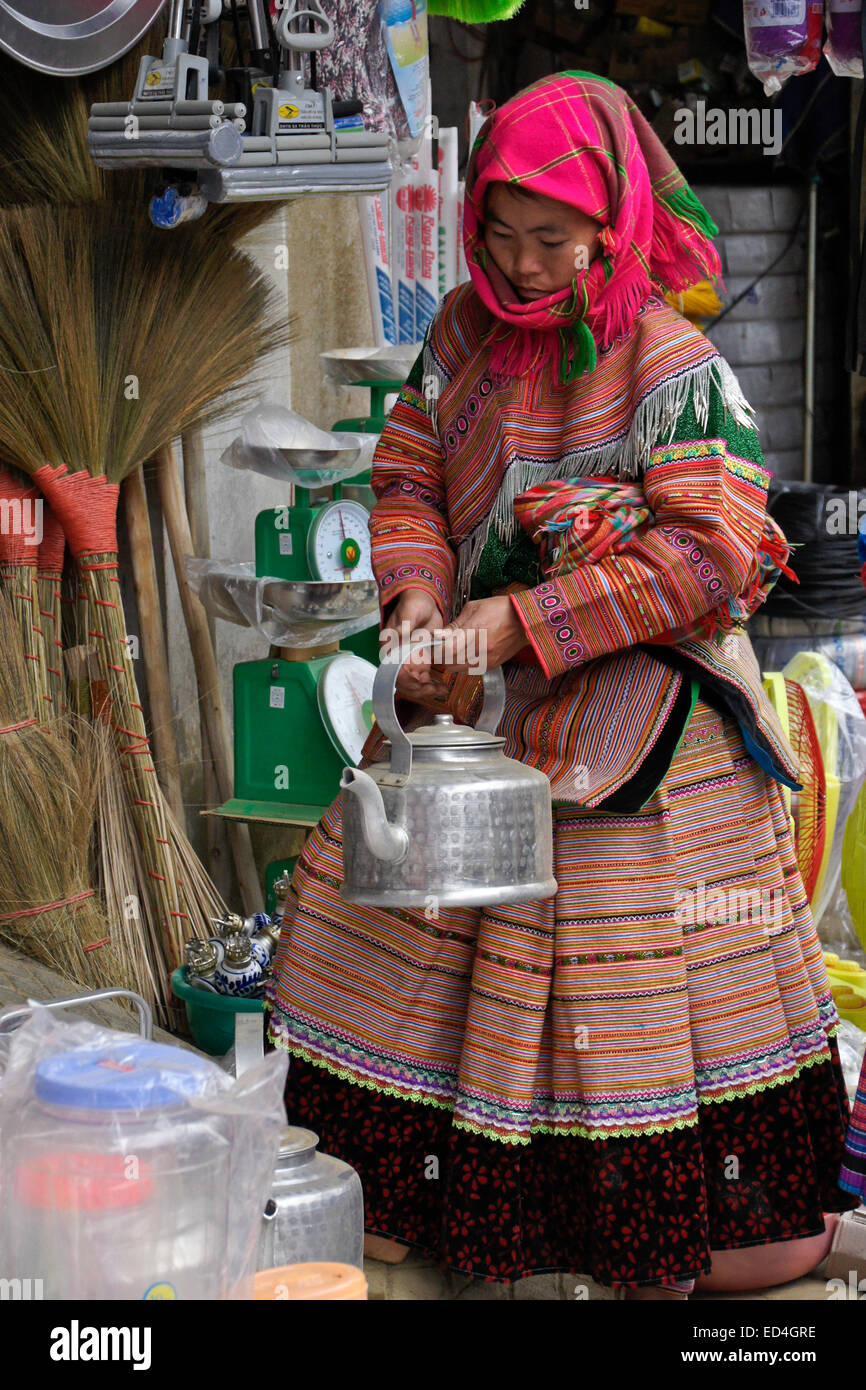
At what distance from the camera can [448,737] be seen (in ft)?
5.65

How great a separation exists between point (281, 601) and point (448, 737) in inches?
56.9

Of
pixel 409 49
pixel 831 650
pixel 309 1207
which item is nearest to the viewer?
pixel 309 1207

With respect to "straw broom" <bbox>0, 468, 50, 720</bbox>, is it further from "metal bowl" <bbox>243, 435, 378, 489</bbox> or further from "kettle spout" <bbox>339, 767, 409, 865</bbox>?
"kettle spout" <bbox>339, 767, 409, 865</bbox>

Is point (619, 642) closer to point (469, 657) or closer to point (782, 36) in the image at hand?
point (469, 657)

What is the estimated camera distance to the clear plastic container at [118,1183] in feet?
4.02

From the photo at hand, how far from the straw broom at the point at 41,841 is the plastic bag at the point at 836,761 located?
1585mm

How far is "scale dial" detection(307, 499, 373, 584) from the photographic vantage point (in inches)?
123

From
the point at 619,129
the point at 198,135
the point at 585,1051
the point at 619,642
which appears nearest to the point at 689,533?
the point at 619,642

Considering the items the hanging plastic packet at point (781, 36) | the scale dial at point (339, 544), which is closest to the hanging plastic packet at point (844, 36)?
the hanging plastic packet at point (781, 36)

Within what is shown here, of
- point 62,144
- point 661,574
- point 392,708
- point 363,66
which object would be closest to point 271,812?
point 62,144

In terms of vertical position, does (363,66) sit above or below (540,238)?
above

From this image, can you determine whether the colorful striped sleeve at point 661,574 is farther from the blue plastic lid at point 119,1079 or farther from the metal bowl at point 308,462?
the metal bowl at point 308,462

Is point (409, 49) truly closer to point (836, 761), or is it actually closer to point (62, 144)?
point (62, 144)

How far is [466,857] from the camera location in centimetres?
167
